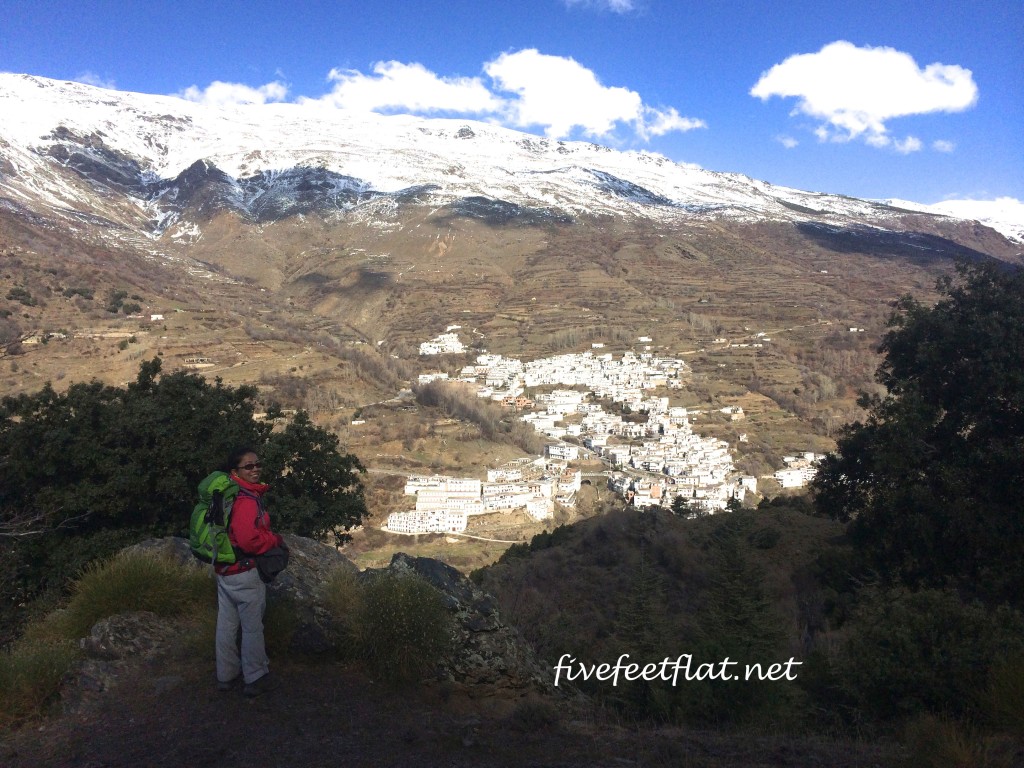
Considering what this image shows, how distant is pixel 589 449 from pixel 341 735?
43.6 meters

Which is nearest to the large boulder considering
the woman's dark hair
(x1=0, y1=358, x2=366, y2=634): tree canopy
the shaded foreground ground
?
the shaded foreground ground

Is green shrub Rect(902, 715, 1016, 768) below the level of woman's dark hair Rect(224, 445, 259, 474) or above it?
below

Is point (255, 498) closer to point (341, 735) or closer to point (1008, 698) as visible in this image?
point (341, 735)

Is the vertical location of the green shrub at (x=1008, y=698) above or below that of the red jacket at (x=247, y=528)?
below

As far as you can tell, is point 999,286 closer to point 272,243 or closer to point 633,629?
point 633,629

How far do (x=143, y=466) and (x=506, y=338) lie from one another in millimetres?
68327

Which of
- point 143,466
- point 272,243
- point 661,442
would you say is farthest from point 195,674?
point 272,243

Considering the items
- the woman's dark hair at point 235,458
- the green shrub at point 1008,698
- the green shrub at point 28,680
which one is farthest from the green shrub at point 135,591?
the green shrub at point 1008,698

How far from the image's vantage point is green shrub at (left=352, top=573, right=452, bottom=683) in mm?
4746

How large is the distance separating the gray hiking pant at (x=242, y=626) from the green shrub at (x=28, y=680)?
1133 mm

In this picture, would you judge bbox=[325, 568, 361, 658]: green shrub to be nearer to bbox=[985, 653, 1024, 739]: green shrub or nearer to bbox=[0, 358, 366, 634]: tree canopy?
bbox=[985, 653, 1024, 739]: green shrub

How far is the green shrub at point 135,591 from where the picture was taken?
512cm

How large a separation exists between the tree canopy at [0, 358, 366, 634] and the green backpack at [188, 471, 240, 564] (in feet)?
22.6

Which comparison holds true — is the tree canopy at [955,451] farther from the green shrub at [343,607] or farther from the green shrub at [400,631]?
the green shrub at [343,607]
